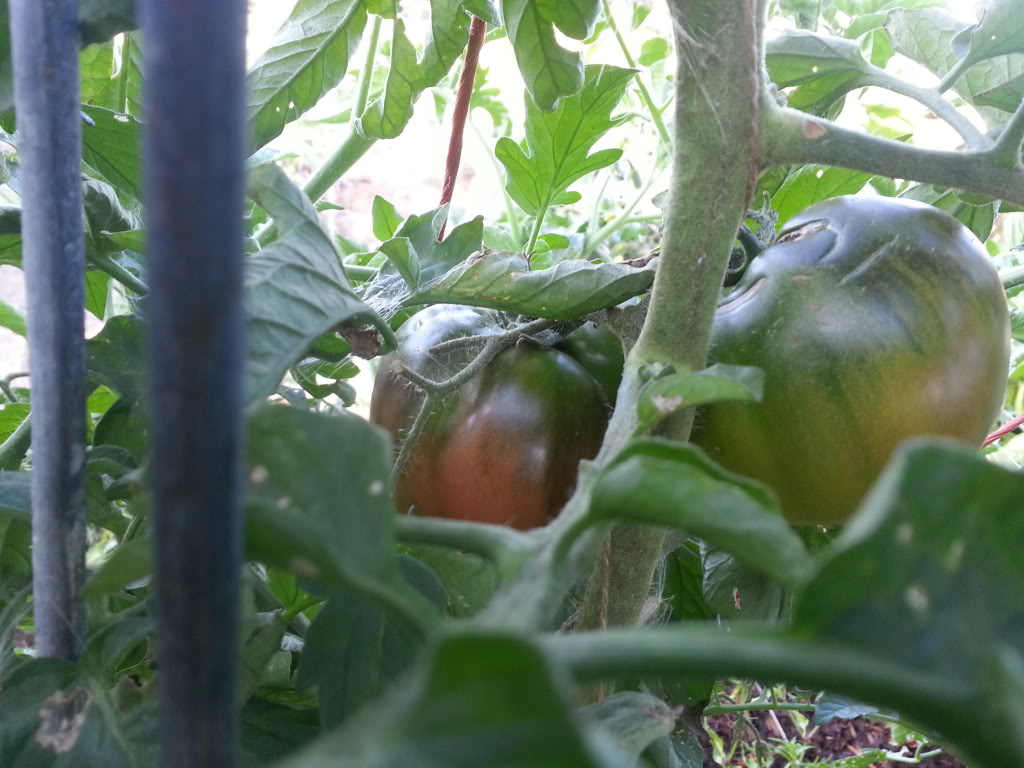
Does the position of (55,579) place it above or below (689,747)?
above

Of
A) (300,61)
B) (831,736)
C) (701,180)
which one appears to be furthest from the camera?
(831,736)

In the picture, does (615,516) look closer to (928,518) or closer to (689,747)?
(928,518)

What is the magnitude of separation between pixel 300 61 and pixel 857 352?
1.46 feet

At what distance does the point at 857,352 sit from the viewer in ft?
1.43

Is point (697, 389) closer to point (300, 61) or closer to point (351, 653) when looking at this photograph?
point (351, 653)

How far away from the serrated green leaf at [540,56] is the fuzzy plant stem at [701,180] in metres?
0.15

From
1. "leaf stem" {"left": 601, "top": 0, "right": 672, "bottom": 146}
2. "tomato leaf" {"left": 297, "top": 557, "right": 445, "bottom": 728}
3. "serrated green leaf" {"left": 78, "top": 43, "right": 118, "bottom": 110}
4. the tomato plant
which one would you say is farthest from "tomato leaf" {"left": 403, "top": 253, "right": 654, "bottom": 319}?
"leaf stem" {"left": 601, "top": 0, "right": 672, "bottom": 146}

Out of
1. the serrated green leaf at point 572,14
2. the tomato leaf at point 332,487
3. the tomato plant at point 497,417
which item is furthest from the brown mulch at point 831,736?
the tomato leaf at point 332,487

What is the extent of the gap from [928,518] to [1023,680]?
35 millimetres

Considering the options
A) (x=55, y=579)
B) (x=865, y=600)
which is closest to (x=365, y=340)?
(x=55, y=579)

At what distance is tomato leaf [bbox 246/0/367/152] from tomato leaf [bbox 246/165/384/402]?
29 cm

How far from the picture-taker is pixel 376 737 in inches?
5.7

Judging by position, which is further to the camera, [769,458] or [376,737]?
[769,458]

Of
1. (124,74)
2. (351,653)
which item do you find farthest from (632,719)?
(124,74)
